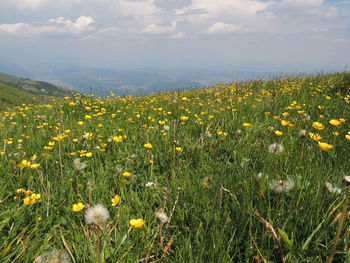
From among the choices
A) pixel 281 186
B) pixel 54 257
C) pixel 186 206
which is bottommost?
pixel 54 257

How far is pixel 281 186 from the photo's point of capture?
1.82 metres

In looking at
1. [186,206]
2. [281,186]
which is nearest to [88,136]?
[186,206]

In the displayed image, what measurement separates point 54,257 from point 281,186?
1599mm

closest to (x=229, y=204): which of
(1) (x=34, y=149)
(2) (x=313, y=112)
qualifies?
(1) (x=34, y=149)

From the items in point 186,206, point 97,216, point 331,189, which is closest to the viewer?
point 97,216

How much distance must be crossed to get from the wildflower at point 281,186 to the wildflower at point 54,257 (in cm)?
146

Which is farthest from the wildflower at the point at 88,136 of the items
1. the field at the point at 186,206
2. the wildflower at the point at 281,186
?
the wildflower at the point at 281,186

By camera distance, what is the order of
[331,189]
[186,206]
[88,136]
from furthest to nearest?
[88,136], [186,206], [331,189]

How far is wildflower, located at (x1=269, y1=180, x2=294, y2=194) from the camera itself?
5.90ft

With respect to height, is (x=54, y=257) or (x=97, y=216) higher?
(x=97, y=216)

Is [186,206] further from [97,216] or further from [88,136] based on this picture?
[88,136]

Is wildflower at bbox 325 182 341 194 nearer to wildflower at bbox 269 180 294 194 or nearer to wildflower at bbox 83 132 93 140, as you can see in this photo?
wildflower at bbox 269 180 294 194

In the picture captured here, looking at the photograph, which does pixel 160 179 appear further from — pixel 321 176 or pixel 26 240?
pixel 321 176

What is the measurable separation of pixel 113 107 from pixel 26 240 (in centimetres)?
517
